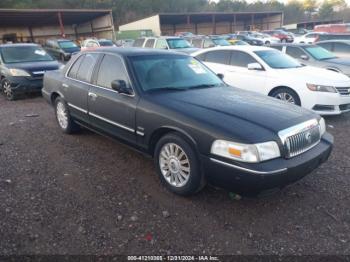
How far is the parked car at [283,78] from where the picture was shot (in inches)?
247

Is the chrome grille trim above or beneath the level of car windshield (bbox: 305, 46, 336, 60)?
beneath

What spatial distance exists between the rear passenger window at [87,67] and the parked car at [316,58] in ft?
22.9

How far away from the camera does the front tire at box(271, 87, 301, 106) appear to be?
6512 mm

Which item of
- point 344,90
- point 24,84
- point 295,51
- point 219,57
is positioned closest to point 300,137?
point 344,90

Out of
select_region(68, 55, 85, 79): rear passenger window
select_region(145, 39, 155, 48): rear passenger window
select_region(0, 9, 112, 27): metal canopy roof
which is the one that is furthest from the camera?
select_region(0, 9, 112, 27): metal canopy roof

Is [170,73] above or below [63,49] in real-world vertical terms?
above

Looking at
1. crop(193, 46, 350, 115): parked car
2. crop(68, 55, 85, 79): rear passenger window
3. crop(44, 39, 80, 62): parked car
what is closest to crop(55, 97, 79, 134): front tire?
crop(68, 55, 85, 79): rear passenger window

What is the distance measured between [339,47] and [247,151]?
1064cm

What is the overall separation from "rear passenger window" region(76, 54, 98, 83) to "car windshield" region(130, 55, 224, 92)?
2.99 feet

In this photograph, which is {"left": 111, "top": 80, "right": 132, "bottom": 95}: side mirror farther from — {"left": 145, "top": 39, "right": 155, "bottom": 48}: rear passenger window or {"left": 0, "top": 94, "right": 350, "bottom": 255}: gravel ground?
{"left": 145, "top": 39, "right": 155, "bottom": 48}: rear passenger window

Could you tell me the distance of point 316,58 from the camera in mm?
9133

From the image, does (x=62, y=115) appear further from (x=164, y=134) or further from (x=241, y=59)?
(x=241, y=59)

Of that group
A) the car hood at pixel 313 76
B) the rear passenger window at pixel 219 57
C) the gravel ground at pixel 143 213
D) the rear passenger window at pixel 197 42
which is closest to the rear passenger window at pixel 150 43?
the rear passenger window at pixel 197 42

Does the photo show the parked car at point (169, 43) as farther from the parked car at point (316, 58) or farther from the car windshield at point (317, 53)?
the car windshield at point (317, 53)
